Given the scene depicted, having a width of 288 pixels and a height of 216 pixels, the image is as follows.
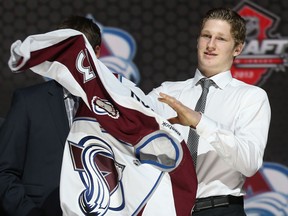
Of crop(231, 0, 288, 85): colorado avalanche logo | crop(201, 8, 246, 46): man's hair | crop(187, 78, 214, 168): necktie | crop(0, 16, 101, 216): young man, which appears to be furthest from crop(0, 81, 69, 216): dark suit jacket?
crop(231, 0, 288, 85): colorado avalanche logo

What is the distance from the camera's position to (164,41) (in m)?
4.59

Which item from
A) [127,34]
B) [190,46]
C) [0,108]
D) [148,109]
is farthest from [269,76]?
[148,109]

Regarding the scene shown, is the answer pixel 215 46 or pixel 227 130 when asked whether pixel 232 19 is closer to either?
pixel 215 46

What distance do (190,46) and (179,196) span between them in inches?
78.0

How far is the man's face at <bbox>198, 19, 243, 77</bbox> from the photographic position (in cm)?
292

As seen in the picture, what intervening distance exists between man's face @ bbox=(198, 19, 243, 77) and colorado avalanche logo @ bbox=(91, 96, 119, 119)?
1.36 feet

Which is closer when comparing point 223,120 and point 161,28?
point 223,120

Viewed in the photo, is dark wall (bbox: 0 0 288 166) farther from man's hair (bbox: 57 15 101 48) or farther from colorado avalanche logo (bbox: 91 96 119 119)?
colorado avalanche logo (bbox: 91 96 119 119)

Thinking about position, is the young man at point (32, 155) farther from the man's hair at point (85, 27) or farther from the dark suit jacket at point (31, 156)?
the man's hair at point (85, 27)

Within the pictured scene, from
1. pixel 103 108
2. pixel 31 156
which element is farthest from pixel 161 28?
pixel 103 108

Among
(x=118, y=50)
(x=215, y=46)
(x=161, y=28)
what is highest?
(x=215, y=46)

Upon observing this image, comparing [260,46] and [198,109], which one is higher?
[198,109]

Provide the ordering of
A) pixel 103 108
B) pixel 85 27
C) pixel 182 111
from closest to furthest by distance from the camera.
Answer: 1. pixel 182 111
2. pixel 103 108
3. pixel 85 27

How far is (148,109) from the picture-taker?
273 cm
